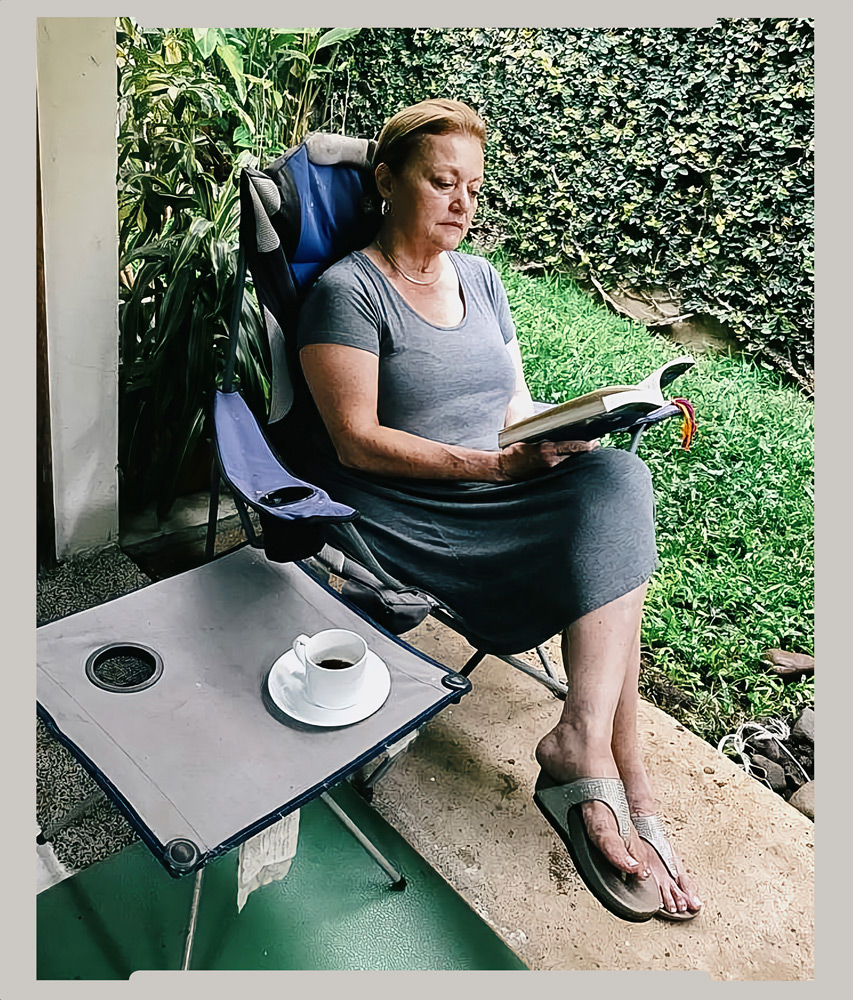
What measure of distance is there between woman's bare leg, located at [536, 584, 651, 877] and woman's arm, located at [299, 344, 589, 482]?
1.06 ft

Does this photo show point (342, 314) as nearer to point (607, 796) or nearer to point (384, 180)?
point (384, 180)

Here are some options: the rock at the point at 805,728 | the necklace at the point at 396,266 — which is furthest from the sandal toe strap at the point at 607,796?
the necklace at the point at 396,266

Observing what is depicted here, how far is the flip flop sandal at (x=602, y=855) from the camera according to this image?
60.4 inches

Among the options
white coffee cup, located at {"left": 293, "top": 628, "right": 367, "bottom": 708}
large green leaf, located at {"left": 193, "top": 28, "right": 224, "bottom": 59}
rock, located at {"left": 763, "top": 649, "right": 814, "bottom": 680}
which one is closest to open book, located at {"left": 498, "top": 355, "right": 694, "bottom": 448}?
white coffee cup, located at {"left": 293, "top": 628, "right": 367, "bottom": 708}

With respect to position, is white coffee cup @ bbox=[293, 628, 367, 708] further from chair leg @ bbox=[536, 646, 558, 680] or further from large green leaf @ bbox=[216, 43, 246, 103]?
large green leaf @ bbox=[216, 43, 246, 103]

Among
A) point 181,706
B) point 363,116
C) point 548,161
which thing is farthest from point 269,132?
point 181,706

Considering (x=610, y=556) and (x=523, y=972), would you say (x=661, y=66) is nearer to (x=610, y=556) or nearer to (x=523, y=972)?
(x=610, y=556)

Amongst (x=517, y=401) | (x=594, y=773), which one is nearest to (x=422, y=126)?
(x=517, y=401)

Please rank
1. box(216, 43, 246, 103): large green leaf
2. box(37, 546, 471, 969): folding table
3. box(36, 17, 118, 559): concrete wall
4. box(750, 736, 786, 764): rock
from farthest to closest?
box(216, 43, 246, 103): large green leaf, box(750, 736, 786, 764): rock, box(36, 17, 118, 559): concrete wall, box(37, 546, 471, 969): folding table

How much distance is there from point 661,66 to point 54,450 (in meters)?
1.78

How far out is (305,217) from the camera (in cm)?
184

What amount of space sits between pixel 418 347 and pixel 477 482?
30 centimetres

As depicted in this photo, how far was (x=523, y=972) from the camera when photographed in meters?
1.45

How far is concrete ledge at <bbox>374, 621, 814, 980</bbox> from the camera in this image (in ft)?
4.94
